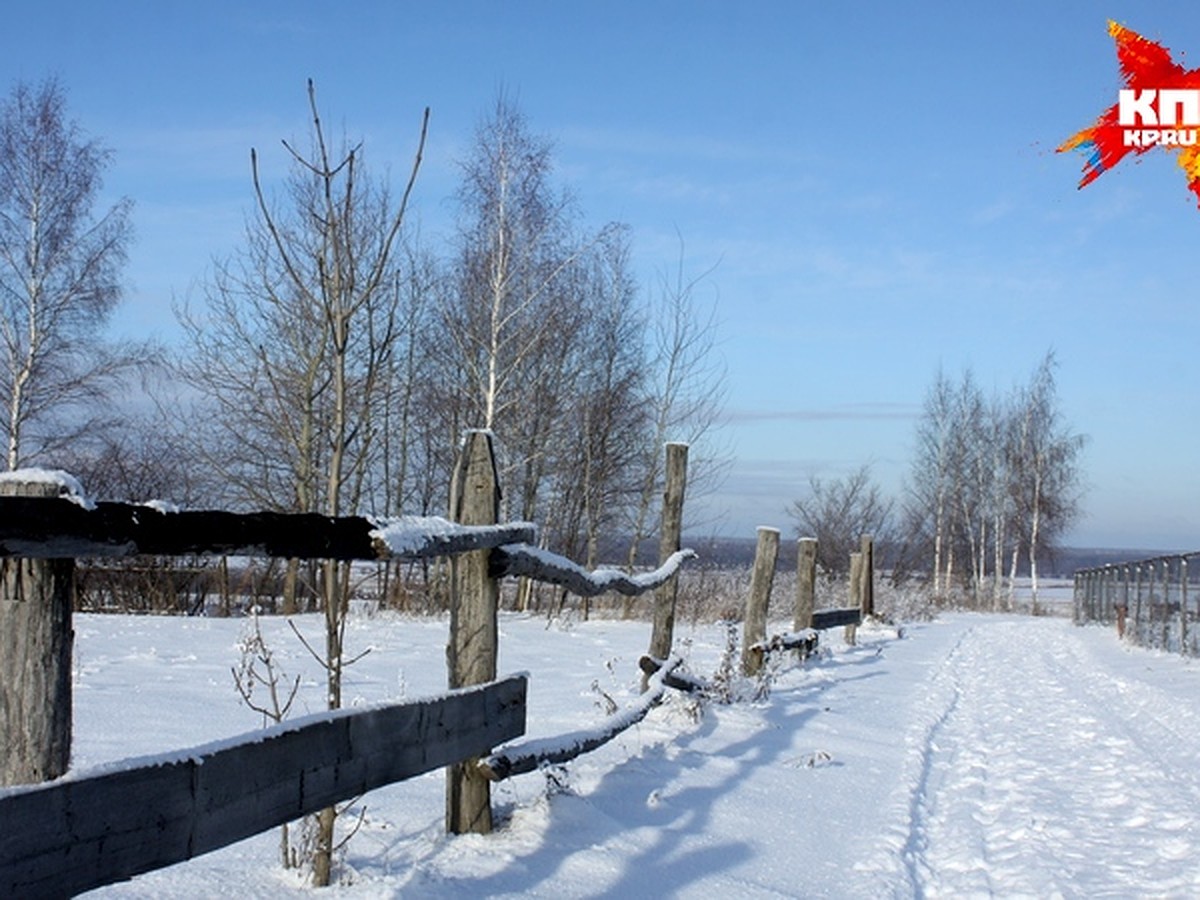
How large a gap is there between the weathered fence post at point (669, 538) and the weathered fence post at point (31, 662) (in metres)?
5.68

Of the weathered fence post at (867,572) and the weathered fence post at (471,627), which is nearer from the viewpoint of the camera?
the weathered fence post at (471,627)

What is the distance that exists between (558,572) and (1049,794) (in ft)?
11.0

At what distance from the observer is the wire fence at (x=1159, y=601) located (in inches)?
651

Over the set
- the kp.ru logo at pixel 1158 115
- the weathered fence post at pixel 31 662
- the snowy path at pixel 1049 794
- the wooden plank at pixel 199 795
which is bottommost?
the snowy path at pixel 1049 794

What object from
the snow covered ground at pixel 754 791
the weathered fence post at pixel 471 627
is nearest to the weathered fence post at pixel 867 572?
the snow covered ground at pixel 754 791

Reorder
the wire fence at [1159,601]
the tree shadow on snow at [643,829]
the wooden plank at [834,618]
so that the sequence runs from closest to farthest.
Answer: the tree shadow on snow at [643,829], the wooden plank at [834,618], the wire fence at [1159,601]

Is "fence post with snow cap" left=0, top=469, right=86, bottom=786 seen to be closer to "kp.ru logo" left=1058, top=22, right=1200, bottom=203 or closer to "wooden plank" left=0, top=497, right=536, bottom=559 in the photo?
"wooden plank" left=0, top=497, right=536, bottom=559

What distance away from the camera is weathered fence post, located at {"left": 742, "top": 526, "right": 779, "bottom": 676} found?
1020 centimetres

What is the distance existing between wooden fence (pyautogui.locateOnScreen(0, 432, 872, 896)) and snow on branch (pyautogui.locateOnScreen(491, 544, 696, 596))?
1 cm

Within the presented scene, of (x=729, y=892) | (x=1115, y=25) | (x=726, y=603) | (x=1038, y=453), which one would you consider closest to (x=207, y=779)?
(x=729, y=892)

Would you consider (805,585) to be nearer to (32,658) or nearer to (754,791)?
(754,791)

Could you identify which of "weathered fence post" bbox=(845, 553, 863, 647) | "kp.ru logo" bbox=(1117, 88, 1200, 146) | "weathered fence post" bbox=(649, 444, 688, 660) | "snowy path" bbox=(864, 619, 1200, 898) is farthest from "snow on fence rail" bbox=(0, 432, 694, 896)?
"weathered fence post" bbox=(845, 553, 863, 647)

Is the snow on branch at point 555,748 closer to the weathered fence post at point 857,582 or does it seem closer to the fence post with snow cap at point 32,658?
the fence post with snow cap at point 32,658

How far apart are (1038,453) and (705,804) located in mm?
45444
